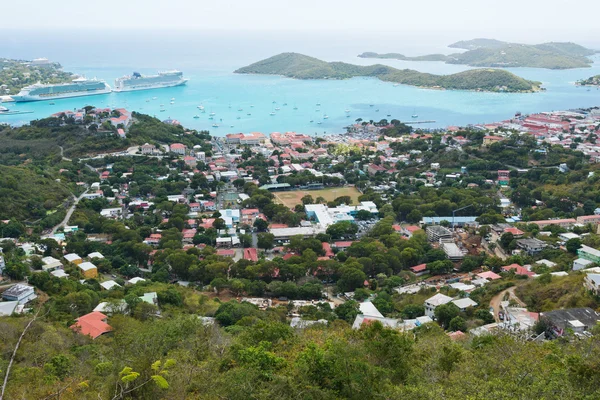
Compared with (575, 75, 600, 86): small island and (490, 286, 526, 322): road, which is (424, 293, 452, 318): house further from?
(575, 75, 600, 86): small island

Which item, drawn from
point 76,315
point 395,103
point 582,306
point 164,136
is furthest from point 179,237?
point 395,103

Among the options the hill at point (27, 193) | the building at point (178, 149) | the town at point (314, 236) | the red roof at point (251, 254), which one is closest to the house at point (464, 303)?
the town at point (314, 236)

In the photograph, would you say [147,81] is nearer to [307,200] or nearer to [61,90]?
[61,90]

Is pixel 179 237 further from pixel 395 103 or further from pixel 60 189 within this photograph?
pixel 395 103

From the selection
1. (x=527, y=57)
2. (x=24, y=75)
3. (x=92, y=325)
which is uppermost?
(x=527, y=57)

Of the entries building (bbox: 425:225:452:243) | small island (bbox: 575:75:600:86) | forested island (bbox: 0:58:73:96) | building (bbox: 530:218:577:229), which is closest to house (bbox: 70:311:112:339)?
building (bbox: 425:225:452:243)

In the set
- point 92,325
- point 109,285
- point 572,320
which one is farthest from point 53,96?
point 572,320

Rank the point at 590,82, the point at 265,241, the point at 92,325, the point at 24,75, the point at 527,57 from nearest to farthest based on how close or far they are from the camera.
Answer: the point at 92,325
the point at 265,241
the point at 24,75
the point at 590,82
the point at 527,57
